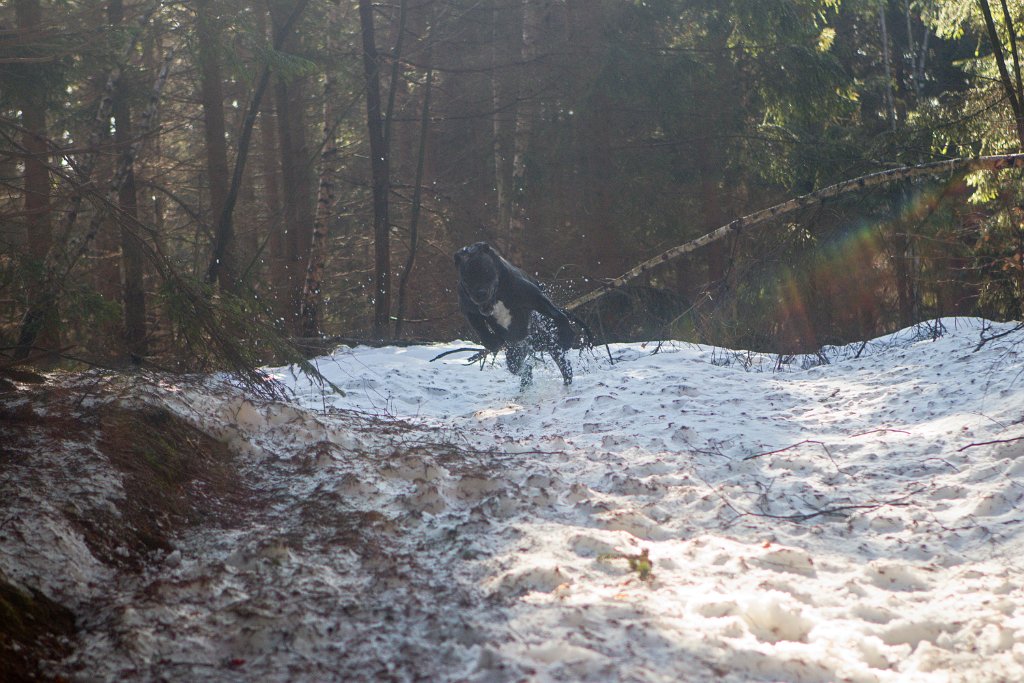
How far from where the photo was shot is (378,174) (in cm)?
1605

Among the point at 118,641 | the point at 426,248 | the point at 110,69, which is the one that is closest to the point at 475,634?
the point at 118,641

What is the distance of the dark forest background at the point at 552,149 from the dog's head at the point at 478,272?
4.57 m

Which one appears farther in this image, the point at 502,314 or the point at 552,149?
the point at 552,149

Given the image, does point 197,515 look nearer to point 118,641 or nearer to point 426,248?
point 118,641

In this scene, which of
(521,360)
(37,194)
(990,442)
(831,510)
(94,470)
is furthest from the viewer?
(521,360)

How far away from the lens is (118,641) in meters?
3.00

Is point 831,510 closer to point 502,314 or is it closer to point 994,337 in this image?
point 994,337

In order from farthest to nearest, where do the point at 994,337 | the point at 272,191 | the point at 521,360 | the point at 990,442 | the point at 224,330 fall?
the point at 272,191 < the point at 521,360 < the point at 994,337 < the point at 224,330 < the point at 990,442

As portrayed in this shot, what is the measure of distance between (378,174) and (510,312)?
8.18 m

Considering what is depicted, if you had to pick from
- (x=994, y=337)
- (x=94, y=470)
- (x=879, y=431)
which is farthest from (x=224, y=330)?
(x=994, y=337)

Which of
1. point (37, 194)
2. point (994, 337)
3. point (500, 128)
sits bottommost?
point (994, 337)

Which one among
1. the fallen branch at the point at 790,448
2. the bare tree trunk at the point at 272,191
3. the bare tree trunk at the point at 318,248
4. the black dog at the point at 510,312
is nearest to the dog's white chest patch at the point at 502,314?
the black dog at the point at 510,312

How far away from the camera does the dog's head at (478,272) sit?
8211 millimetres

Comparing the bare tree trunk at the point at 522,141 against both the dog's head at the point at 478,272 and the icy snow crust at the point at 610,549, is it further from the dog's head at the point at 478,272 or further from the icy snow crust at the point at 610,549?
the icy snow crust at the point at 610,549
